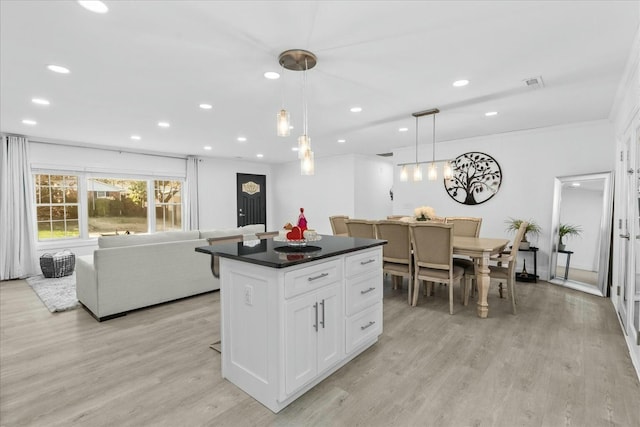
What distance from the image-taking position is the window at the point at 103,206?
5.84 metres

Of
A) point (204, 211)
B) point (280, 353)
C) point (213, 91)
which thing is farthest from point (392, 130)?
point (204, 211)

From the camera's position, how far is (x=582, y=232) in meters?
4.41

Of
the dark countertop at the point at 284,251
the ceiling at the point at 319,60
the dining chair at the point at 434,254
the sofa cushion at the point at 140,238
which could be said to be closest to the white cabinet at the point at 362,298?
the dark countertop at the point at 284,251

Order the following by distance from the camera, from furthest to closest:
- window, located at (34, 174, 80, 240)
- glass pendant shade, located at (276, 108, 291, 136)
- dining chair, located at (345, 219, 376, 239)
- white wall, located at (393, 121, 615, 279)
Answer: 1. window, located at (34, 174, 80, 240)
2. white wall, located at (393, 121, 615, 279)
3. dining chair, located at (345, 219, 376, 239)
4. glass pendant shade, located at (276, 108, 291, 136)

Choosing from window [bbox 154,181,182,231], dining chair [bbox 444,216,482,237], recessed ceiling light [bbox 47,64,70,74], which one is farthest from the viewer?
window [bbox 154,181,182,231]

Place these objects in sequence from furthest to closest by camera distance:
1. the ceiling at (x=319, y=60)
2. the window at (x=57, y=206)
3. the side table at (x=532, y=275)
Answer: the window at (x=57, y=206), the side table at (x=532, y=275), the ceiling at (x=319, y=60)

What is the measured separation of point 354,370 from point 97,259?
110 inches

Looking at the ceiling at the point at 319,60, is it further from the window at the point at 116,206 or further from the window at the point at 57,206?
the window at the point at 116,206

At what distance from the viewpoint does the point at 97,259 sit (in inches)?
126

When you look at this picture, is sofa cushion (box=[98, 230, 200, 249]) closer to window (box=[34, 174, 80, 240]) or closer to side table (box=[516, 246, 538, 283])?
window (box=[34, 174, 80, 240])

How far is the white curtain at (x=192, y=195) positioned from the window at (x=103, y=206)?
283mm

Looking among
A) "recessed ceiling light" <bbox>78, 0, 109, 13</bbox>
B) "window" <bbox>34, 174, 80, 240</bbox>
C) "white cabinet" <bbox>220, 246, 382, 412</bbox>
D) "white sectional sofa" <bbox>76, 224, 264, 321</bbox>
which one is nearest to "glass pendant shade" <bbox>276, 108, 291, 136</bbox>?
"white cabinet" <bbox>220, 246, 382, 412</bbox>

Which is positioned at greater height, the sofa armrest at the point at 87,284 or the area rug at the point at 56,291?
the sofa armrest at the point at 87,284

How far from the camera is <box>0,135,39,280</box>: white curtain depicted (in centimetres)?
516
